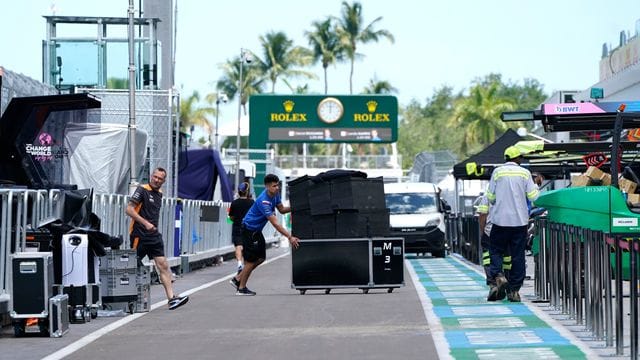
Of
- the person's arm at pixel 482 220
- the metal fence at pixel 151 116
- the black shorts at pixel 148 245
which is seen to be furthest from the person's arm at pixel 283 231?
the metal fence at pixel 151 116

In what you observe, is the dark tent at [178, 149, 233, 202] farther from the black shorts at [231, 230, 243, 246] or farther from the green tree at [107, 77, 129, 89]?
the black shorts at [231, 230, 243, 246]

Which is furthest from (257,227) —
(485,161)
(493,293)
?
(485,161)

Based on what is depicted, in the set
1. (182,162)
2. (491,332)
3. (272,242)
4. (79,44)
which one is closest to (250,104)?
(272,242)

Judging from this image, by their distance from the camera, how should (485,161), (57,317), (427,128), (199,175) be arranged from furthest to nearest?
1. (427,128)
2. (199,175)
3. (485,161)
4. (57,317)

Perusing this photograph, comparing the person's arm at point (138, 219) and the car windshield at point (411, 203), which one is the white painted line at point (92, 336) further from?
the car windshield at point (411, 203)

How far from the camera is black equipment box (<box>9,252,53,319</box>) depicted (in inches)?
570

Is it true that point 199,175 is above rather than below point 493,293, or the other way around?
above

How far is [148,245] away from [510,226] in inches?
181

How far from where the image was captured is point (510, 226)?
17219mm

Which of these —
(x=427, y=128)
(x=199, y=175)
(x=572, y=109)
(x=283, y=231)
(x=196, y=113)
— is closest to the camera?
(x=572, y=109)

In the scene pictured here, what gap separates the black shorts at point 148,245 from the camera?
1803cm

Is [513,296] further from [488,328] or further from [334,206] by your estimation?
[334,206]

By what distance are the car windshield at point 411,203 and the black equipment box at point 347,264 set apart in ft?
52.4

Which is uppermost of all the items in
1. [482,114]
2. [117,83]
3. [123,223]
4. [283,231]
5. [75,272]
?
[482,114]
